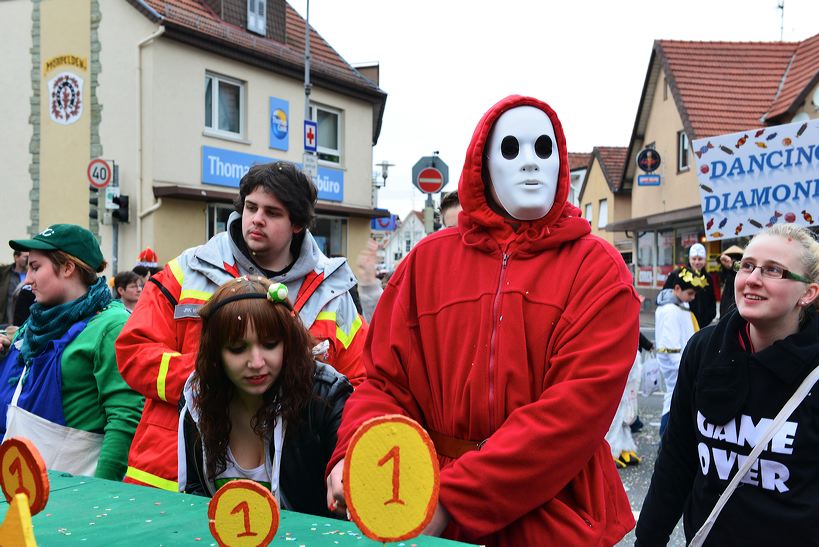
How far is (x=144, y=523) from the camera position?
64.6 inches

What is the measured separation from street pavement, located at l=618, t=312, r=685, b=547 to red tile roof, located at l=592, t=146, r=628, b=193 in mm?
21676

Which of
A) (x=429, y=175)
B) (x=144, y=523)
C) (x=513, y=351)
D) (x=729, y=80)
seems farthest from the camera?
(x=729, y=80)

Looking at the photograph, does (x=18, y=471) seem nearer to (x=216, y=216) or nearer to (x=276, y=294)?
(x=276, y=294)

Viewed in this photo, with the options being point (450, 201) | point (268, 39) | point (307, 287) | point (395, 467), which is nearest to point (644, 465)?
point (450, 201)

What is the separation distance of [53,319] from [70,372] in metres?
0.22

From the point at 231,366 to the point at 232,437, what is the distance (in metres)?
0.23

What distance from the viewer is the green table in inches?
60.3

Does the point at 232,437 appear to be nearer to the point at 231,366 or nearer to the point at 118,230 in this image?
the point at 231,366

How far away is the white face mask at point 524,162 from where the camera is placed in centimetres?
201

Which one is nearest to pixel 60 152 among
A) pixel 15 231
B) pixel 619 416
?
pixel 15 231

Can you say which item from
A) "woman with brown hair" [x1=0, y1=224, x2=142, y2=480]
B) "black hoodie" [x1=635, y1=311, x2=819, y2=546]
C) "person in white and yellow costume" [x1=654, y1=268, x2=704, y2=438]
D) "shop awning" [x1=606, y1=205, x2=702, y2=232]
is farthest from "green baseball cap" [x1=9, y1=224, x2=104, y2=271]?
"shop awning" [x1=606, y1=205, x2=702, y2=232]

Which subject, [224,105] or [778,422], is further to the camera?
[224,105]

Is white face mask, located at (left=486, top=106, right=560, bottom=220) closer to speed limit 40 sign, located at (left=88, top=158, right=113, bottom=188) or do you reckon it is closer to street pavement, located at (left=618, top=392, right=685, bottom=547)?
street pavement, located at (left=618, top=392, right=685, bottom=547)

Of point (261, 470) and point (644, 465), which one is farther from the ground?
point (261, 470)
